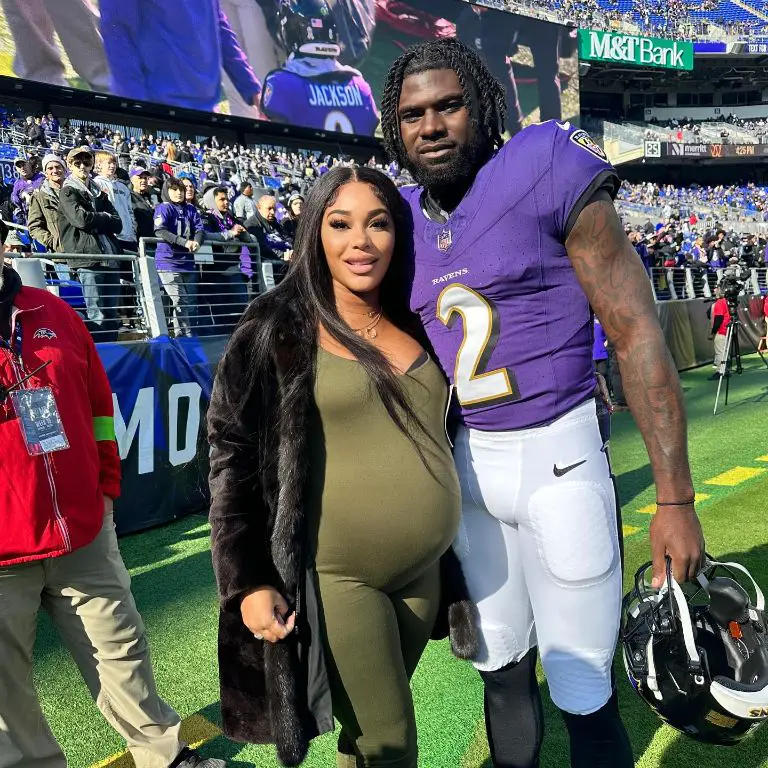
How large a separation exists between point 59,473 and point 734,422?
7693mm

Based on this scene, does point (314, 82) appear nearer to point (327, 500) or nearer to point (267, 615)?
point (327, 500)

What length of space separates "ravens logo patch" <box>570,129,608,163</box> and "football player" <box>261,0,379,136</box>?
2923 centimetres

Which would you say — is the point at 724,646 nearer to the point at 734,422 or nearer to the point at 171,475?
the point at 171,475

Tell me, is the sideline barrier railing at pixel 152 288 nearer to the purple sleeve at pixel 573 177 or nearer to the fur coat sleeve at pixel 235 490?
the fur coat sleeve at pixel 235 490

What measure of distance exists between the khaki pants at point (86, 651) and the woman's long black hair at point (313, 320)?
3.26 feet

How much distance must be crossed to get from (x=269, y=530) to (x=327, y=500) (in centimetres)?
16

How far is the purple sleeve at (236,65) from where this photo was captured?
26.7m

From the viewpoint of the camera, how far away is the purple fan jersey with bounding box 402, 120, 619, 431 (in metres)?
1.61

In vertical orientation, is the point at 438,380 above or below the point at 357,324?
below

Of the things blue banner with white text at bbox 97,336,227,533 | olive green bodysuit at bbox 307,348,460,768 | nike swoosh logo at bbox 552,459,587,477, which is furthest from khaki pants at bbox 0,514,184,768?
blue banner with white text at bbox 97,336,227,533

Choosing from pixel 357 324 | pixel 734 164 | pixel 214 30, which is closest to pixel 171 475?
pixel 357 324

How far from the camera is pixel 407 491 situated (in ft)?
5.35

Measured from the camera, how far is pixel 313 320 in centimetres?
170

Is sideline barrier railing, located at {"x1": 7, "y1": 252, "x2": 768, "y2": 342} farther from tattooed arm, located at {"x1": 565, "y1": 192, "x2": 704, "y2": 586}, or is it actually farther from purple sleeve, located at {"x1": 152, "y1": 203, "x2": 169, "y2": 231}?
tattooed arm, located at {"x1": 565, "y1": 192, "x2": 704, "y2": 586}
